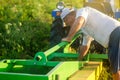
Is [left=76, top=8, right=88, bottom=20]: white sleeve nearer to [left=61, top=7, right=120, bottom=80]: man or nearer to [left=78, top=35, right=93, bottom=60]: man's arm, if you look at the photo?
[left=61, top=7, right=120, bottom=80]: man

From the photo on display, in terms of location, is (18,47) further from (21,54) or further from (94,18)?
(94,18)

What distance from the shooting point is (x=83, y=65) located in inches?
219

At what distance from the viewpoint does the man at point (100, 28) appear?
5.12 meters

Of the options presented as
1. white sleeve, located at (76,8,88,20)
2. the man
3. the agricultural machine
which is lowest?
the agricultural machine

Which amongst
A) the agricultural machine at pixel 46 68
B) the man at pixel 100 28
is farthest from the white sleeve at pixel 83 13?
the agricultural machine at pixel 46 68

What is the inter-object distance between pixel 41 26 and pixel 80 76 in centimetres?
358

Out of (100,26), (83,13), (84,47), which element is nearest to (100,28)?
(100,26)

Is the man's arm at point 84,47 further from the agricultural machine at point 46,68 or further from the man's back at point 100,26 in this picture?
the man's back at point 100,26

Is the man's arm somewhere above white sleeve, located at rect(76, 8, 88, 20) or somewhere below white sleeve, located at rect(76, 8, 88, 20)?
below

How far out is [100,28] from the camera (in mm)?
5270

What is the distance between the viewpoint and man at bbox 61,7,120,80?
5.12 meters

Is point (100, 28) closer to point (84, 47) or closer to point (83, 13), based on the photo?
point (83, 13)

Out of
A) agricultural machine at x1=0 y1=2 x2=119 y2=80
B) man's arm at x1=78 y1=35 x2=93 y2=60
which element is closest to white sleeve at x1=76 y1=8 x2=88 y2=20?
agricultural machine at x1=0 y1=2 x2=119 y2=80

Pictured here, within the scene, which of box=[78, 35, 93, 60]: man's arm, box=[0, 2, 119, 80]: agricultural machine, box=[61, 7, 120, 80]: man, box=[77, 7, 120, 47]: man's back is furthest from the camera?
box=[78, 35, 93, 60]: man's arm
